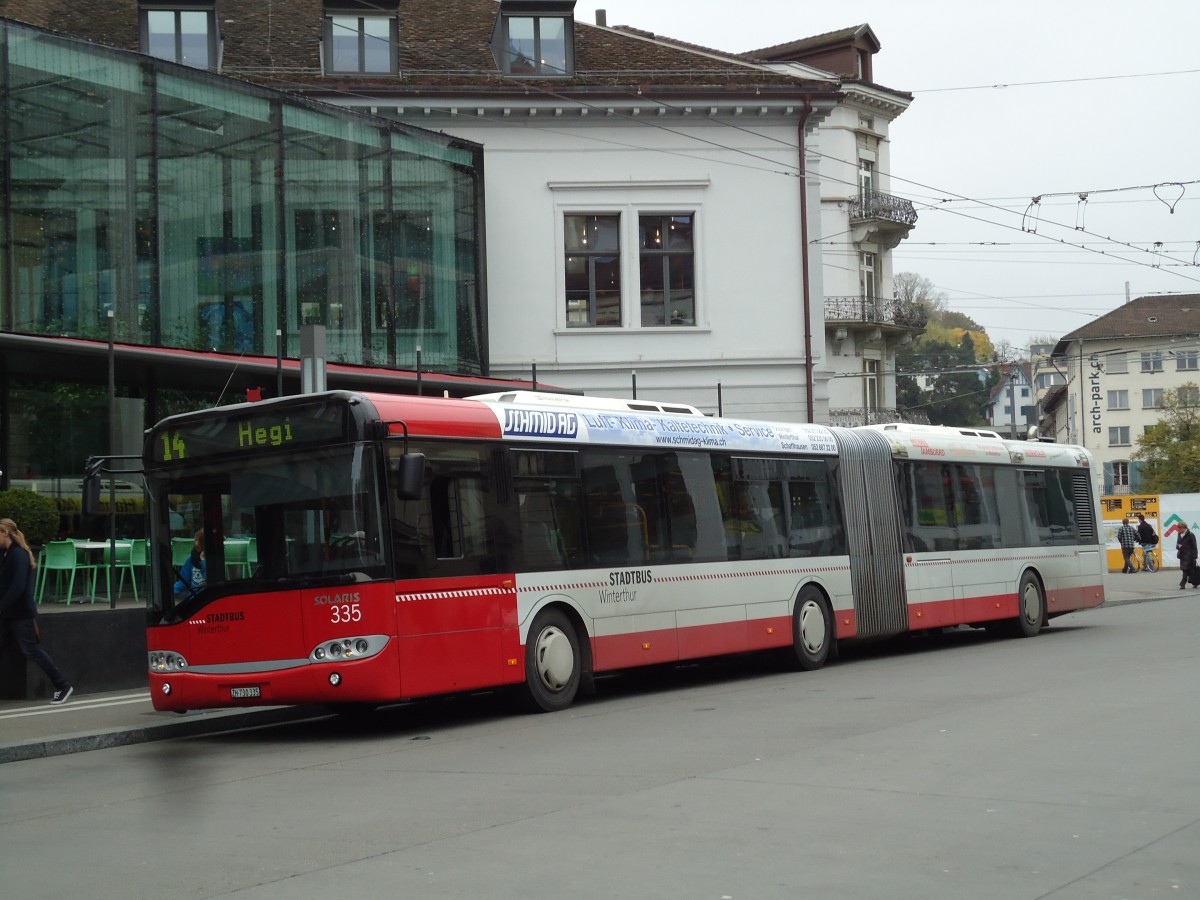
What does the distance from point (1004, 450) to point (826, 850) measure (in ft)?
54.0

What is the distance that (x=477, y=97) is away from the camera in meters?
29.1

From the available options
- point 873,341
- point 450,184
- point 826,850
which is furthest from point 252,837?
point 873,341

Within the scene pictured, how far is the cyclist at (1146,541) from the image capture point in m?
42.8

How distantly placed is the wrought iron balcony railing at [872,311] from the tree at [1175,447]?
29.6 metres

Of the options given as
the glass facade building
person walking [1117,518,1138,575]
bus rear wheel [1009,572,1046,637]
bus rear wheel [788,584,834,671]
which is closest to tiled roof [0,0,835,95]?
the glass facade building

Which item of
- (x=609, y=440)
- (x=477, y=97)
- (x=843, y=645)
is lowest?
(x=843, y=645)

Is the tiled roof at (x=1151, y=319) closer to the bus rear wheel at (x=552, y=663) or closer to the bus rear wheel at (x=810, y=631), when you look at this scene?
the bus rear wheel at (x=810, y=631)

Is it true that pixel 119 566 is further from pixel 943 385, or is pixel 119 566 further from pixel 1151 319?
pixel 1151 319

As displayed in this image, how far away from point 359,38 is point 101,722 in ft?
62.9

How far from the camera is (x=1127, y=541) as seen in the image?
4450cm

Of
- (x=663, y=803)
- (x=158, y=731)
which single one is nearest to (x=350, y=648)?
(x=158, y=731)

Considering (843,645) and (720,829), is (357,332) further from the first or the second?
(720,829)

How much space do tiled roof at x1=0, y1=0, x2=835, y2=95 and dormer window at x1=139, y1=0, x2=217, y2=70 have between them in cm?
38

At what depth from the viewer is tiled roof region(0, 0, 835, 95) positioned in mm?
28547
